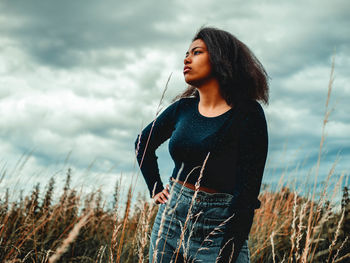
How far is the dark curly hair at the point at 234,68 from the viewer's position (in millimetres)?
1912

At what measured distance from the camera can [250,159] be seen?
1570 millimetres

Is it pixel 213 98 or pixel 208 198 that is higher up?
pixel 213 98

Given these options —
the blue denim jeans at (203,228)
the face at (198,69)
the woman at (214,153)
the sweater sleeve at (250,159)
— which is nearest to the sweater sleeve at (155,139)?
the woman at (214,153)

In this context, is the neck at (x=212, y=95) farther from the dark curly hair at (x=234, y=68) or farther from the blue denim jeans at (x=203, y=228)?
the blue denim jeans at (x=203, y=228)

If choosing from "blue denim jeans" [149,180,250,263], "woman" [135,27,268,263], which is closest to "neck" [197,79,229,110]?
"woman" [135,27,268,263]

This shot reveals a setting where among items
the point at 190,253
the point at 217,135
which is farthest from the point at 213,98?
the point at 190,253

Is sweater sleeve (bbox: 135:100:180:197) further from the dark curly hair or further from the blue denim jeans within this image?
the blue denim jeans

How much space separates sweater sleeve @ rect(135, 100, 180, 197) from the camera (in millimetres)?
2143

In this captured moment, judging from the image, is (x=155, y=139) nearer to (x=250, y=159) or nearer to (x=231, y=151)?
(x=231, y=151)

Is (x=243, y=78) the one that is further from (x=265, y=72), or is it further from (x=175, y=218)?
(x=175, y=218)

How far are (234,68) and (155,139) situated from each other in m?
0.69

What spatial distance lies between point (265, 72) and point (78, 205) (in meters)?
2.66

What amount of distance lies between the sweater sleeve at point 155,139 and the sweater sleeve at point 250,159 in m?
0.60

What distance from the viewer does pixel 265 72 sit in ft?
7.32
